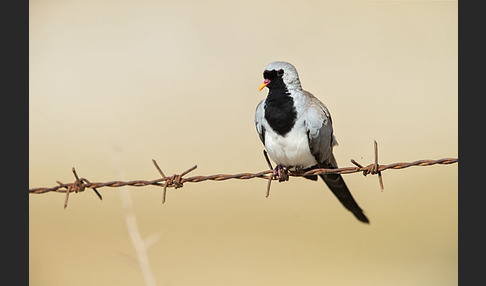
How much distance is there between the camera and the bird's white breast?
532 centimetres

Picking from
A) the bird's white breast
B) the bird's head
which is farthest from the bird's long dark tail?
the bird's head

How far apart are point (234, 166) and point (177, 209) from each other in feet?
3.69

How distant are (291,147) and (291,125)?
185mm

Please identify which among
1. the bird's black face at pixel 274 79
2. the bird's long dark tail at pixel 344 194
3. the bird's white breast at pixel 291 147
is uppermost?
the bird's black face at pixel 274 79

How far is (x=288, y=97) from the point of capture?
5441 millimetres

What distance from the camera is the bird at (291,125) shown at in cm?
530

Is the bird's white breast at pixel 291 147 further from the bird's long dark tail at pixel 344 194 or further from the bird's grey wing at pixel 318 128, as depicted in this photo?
the bird's long dark tail at pixel 344 194

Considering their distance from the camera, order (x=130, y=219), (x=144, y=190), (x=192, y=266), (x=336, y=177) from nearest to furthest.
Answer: (x=130, y=219) < (x=336, y=177) < (x=192, y=266) < (x=144, y=190)

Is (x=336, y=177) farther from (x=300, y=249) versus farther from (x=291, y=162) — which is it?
(x=300, y=249)

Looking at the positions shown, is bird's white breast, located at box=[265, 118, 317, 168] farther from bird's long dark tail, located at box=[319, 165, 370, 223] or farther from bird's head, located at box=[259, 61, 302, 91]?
Answer: bird's head, located at box=[259, 61, 302, 91]

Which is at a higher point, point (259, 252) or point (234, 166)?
point (234, 166)

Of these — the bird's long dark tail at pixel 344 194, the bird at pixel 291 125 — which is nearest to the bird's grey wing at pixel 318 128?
Result: the bird at pixel 291 125

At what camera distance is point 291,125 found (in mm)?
5312

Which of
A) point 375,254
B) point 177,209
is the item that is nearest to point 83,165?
point 177,209
